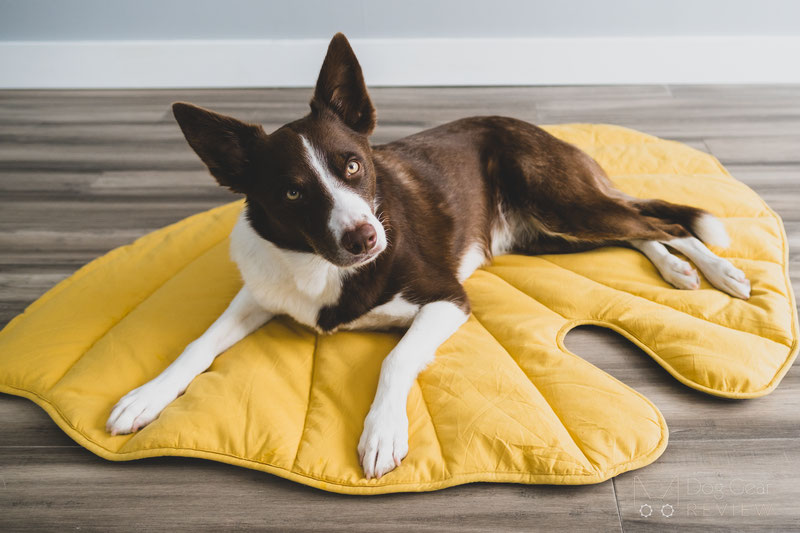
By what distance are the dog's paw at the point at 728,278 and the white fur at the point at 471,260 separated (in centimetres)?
75

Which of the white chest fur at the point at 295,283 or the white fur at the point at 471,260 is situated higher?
the white chest fur at the point at 295,283

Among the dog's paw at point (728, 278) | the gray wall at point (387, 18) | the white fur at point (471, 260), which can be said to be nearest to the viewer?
the dog's paw at point (728, 278)

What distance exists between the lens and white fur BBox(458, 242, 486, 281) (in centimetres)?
222

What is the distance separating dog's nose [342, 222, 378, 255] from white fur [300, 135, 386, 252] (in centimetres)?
1

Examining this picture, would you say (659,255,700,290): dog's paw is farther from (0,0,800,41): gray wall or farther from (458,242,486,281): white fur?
(0,0,800,41): gray wall

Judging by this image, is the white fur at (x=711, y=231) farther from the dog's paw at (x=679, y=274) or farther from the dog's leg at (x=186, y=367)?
the dog's leg at (x=186, y=367)

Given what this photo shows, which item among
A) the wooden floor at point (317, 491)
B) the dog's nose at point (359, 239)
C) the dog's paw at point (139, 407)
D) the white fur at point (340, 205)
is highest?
the white fur at point (340, 205)

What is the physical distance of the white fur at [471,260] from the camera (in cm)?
222

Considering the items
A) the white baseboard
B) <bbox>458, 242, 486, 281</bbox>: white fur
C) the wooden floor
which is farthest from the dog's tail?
the white baseboard

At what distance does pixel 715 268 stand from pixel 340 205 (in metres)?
1.31

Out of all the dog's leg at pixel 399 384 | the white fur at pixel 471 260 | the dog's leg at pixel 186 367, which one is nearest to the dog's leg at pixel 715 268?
the white fur at pixel 471 260

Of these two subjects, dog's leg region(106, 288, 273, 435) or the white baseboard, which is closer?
dog's leg region(106, 288, 273, 435)

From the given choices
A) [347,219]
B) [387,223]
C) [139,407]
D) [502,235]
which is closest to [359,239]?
[347,219]

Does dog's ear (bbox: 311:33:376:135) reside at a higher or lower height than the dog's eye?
higher
